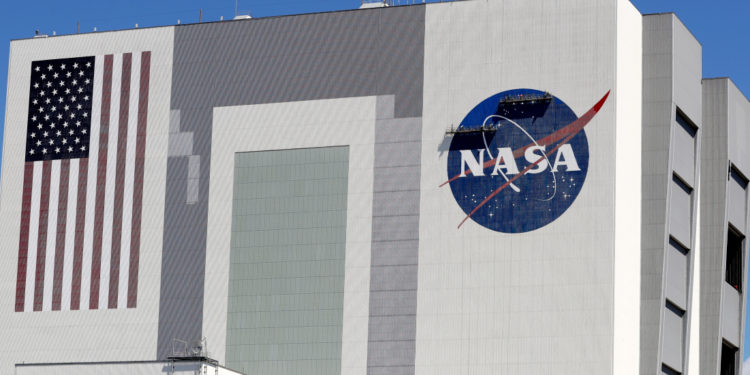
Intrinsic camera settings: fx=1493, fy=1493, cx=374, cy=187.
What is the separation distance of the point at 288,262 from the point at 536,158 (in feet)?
69.8

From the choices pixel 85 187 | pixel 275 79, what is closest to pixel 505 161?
pixel 275 79

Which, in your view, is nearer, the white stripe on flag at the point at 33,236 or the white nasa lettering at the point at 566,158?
the white nasa lettering at the point at 566,158

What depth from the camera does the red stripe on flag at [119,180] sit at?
121875 mm

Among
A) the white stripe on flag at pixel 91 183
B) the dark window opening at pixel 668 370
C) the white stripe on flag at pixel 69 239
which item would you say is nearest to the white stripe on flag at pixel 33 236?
the white stripe on flag at pixel 69 239

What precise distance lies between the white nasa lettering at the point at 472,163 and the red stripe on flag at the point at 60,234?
34.8 meters

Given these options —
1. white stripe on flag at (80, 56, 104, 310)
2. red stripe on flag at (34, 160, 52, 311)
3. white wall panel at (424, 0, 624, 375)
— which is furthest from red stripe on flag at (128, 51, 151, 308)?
white wall panel at (424, 0, 624, 375)

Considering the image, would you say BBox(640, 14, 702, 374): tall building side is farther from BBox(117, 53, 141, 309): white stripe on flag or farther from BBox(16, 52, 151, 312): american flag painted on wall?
BBox(117, 53, 141, 309): white stripe on flag

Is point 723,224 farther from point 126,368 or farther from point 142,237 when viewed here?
point 126,368

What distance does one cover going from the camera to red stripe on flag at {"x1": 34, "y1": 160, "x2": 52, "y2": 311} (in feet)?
409

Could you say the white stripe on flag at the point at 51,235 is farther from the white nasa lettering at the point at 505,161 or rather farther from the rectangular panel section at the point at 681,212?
the rectangular panel section at the point at 681,212

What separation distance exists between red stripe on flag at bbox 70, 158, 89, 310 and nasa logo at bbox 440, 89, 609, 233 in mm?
31734

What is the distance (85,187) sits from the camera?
125 m

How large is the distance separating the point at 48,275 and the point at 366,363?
29.8 m

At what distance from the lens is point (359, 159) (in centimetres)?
11644
